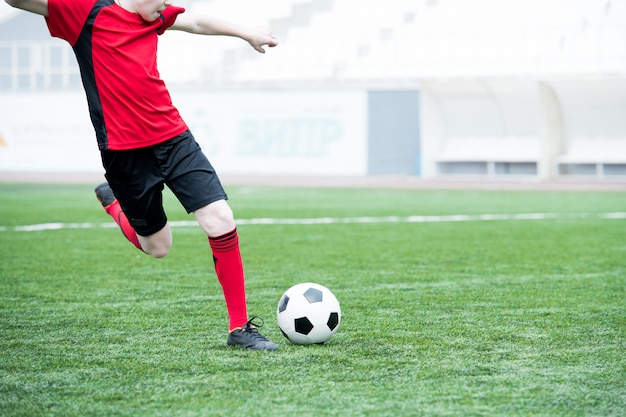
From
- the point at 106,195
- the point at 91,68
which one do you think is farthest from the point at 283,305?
the point at 106,195

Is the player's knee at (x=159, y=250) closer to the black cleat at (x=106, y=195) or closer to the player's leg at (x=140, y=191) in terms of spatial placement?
the player's leg at (x=140, y=191)

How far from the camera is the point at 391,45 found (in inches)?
1115

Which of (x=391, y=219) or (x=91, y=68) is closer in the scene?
(x=91, y=68)

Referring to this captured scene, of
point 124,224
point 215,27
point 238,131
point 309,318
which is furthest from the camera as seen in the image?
point 238,131

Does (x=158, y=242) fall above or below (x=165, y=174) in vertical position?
below

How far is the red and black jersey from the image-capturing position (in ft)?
14.7

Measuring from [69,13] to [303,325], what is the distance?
182 cm

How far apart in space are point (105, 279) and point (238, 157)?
62.2 ft

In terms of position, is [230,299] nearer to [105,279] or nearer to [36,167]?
[105,279]

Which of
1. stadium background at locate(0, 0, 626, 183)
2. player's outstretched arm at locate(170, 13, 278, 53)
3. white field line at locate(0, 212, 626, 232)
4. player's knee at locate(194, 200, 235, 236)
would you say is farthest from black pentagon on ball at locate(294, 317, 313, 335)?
stadium background at locate(0, 0, 626, 183)

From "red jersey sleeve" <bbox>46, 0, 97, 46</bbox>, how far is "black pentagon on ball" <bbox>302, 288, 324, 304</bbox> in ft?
5.41

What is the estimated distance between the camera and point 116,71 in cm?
449

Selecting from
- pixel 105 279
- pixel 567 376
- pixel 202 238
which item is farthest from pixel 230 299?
pixel 202 238

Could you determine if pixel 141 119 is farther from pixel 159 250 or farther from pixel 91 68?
pixel 159 250
